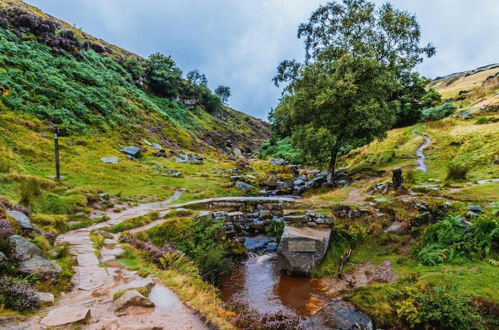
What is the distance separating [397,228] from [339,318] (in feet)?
21.3

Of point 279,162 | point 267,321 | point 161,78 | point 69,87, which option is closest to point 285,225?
point 267,321

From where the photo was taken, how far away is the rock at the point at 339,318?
796 cm

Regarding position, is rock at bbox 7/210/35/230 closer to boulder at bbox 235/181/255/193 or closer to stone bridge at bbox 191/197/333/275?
stone bridge at bbox 191/197/333/275

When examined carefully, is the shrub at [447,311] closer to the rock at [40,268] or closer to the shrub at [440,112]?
the rock at [40,268]

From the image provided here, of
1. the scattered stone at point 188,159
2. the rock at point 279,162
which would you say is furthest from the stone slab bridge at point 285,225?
the rock at point 279,162

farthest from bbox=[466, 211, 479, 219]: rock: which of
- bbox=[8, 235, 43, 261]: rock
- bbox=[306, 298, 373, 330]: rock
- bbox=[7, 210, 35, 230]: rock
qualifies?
bbox=[7, 210, 35, 230]: rock

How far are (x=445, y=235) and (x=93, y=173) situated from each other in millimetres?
27131

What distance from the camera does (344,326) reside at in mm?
7957

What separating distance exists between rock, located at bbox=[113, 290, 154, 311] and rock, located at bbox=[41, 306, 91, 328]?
60 cm

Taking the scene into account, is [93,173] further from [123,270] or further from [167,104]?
[167,104]

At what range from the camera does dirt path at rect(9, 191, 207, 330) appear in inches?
219

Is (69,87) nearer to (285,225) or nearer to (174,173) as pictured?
(174,173)

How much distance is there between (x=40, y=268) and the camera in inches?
275

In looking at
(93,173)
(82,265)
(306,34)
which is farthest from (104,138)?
(82,265)
